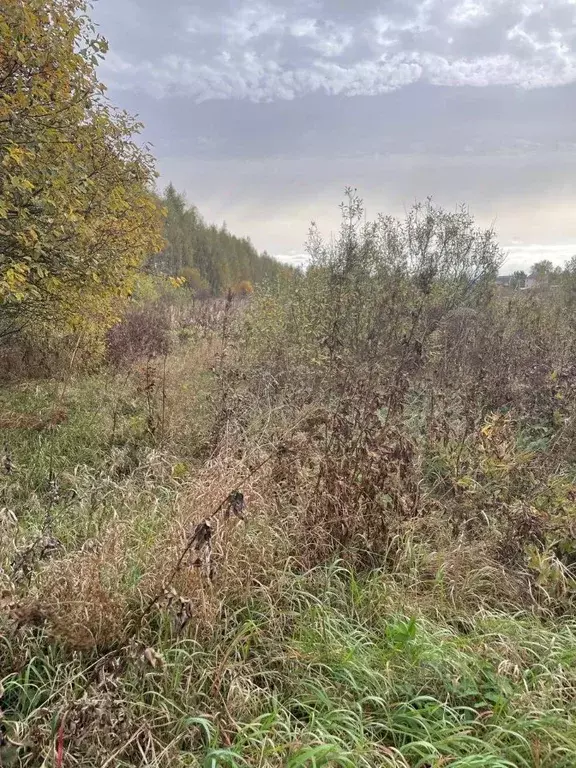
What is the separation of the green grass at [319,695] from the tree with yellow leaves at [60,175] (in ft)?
8.96

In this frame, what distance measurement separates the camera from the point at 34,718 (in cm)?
160

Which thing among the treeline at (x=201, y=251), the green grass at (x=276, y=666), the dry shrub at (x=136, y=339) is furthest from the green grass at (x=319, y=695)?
the treeline at (x=201, y=251)

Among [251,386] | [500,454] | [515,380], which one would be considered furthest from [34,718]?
[515,380]

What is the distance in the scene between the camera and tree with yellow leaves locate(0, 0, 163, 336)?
10.1 feet

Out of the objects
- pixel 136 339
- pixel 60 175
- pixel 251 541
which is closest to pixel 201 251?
pixel 136 339

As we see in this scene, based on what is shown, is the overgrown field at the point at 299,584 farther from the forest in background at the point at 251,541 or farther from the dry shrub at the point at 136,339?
the dry shrub at the point at 136,339

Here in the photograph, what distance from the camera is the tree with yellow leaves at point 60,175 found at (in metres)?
3.09

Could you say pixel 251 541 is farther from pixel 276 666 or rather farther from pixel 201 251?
pixel 201 251

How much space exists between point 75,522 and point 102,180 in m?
3.37

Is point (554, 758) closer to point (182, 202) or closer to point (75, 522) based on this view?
point (75, 522)

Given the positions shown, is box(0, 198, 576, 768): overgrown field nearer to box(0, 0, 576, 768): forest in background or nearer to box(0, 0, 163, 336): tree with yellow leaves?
box(0, 0, 576, 768): forest in background

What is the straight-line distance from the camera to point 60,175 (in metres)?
3.31

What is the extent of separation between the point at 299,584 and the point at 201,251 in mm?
46267

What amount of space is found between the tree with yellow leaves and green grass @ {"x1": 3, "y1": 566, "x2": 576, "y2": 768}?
273 cm
